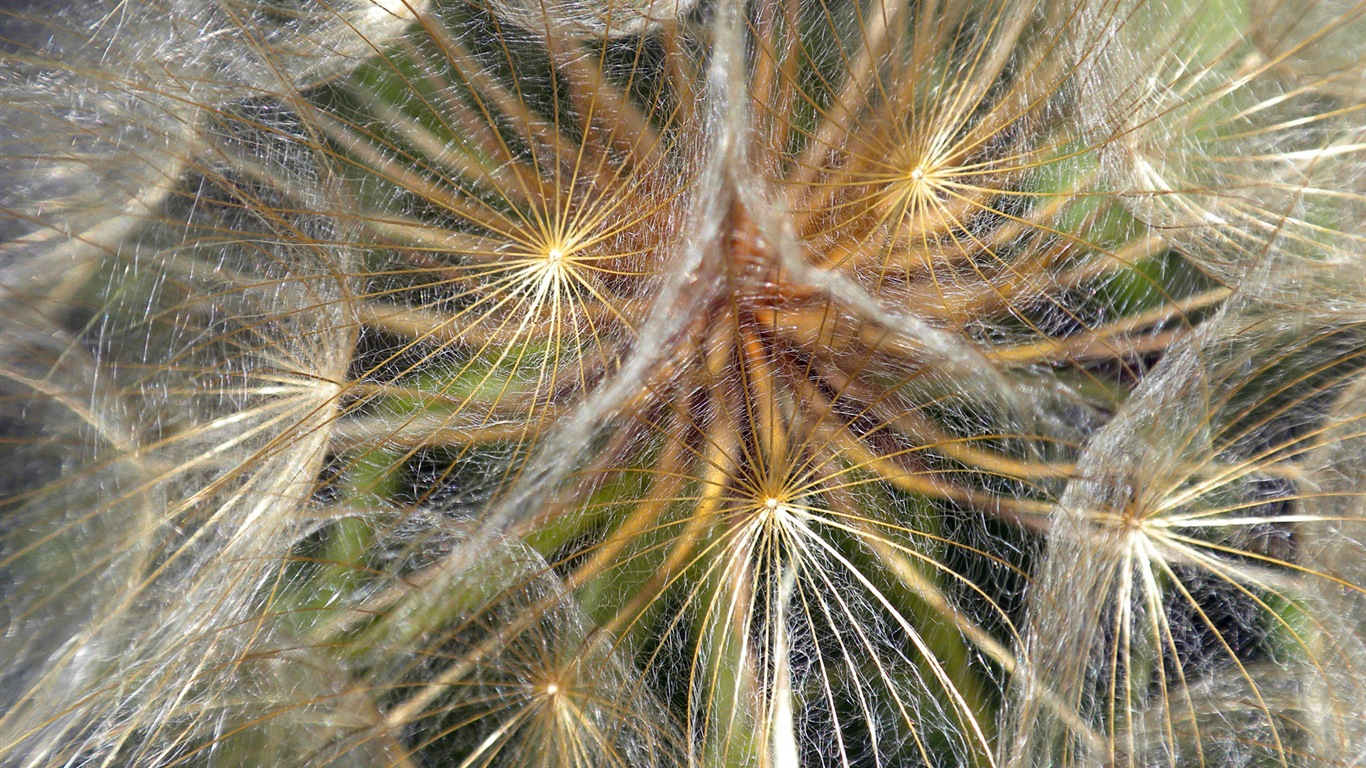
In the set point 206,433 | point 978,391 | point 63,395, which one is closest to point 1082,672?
point 978,391

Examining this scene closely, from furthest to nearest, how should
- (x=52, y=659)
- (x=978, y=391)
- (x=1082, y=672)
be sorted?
(x=52, y=659), (x=1082, y=672), (x=978, y=391)

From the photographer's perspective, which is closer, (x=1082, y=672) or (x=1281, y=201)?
(x=1082, y=672)

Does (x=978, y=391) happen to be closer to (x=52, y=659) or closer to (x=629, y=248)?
(x=629, y=248)

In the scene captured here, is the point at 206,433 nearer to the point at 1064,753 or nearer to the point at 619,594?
the point at 619,594

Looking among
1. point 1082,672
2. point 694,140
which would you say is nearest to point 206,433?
point 694,140

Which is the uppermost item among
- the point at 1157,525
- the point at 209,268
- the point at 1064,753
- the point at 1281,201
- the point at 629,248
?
the point at 1281,201

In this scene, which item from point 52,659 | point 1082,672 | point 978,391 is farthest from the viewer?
point 52,659

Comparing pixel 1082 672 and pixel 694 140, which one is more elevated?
pixel 694 140
